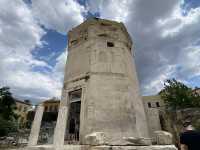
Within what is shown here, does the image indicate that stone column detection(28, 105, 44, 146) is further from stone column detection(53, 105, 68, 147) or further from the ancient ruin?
stone column detection(53, 105, 68, 147)

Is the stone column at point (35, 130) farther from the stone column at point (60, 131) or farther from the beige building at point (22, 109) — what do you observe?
the beige building at point (22, 109)

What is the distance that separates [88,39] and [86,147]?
27.4 ft

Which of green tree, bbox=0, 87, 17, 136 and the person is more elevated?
green tree, bbox=0, 87, 17, 136

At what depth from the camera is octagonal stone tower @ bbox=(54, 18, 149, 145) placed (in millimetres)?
8523

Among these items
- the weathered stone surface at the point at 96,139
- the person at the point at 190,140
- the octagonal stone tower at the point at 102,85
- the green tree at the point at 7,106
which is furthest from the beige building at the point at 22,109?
the person at the point at 190,140

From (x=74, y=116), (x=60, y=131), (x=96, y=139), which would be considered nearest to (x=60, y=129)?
(x=60, y=131)

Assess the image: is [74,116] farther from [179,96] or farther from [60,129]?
[179,96]

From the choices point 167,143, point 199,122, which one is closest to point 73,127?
point 167,143

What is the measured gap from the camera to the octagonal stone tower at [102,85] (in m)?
8.52

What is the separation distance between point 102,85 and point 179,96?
23809 millimetres

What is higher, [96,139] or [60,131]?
[60,131]

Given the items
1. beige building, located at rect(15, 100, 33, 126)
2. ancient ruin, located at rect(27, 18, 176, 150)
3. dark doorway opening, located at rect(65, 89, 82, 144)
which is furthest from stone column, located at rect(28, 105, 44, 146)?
beige building, located at rect(15, 100, 33, 126)

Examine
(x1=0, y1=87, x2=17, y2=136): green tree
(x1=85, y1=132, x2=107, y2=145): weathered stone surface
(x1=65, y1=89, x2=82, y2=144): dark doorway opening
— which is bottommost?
(x1=85, y1=132, x2=107, y2=145): weathered stone surface

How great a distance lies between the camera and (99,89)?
9305mm
